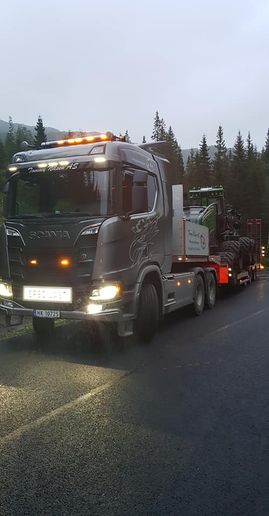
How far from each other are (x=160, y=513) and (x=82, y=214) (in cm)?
456

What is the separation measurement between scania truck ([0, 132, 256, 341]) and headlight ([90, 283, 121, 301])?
1 centimetres

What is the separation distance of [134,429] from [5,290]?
382cm

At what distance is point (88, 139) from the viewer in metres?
7.50

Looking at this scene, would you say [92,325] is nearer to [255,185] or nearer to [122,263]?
[122,263]

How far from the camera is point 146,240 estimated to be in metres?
7.77

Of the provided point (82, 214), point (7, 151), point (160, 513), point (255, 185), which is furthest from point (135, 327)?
point (7, 151)

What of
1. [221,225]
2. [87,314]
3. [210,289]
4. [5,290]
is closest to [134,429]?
[87,314]

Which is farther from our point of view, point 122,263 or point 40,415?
point 122,263

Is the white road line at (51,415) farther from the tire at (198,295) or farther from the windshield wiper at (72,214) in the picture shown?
the tire at (198,295)

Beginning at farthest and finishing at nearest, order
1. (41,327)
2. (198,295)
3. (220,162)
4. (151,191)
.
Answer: (220,162) < (198,295) < (41,327) < (151,191)

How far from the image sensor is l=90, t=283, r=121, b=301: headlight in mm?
6734

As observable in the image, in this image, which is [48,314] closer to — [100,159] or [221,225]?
[100,159]

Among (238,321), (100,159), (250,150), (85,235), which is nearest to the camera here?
(85,235)

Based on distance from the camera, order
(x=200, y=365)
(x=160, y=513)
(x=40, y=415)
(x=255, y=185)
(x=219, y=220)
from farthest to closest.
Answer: (x=255, y=185) → (x=219, y=220) → (x=200, y=365) → (x=40, y=415) → (x=160, y=513)
